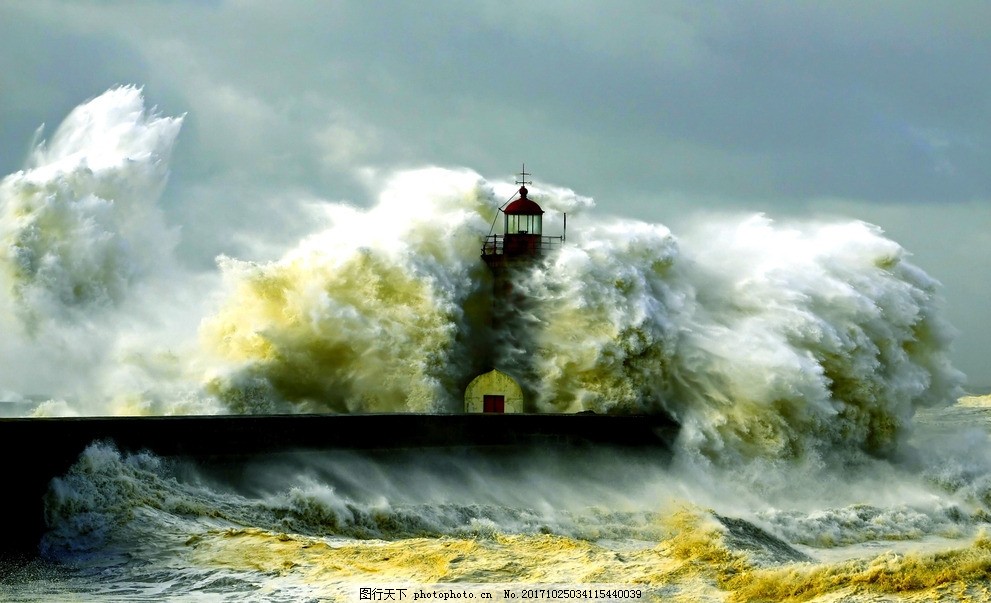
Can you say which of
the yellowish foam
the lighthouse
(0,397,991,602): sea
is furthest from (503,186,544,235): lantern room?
the yellowish foam

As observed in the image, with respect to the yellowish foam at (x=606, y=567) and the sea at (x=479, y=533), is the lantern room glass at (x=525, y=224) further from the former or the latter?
the yellowish foam at (x=606, y=567)

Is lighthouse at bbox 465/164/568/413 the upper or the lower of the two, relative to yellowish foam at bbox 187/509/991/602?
upper

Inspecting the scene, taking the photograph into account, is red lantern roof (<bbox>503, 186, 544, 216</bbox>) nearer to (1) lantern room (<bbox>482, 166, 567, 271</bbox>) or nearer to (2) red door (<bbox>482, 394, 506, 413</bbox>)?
(1) lantern room (<bbox>482, 166, 567, 271</bbox>)

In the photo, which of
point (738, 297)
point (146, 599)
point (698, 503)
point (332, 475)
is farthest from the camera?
point (738, 297)

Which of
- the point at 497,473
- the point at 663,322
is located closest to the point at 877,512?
the point at 663,322

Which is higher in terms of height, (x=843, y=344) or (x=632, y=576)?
(x=843, y=344)

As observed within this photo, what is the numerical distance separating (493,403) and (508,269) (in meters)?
2.21

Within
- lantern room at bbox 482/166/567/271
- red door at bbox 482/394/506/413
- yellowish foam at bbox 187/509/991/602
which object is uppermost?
lantern room at bbox 482/166/567/271

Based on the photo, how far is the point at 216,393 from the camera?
19516mm

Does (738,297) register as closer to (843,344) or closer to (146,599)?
(843,344)

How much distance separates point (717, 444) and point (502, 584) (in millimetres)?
10384

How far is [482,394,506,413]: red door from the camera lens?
19.9m

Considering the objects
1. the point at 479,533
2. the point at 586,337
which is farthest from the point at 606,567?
the point at 586,337

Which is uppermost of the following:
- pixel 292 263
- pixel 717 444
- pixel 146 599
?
pixel 292 263
